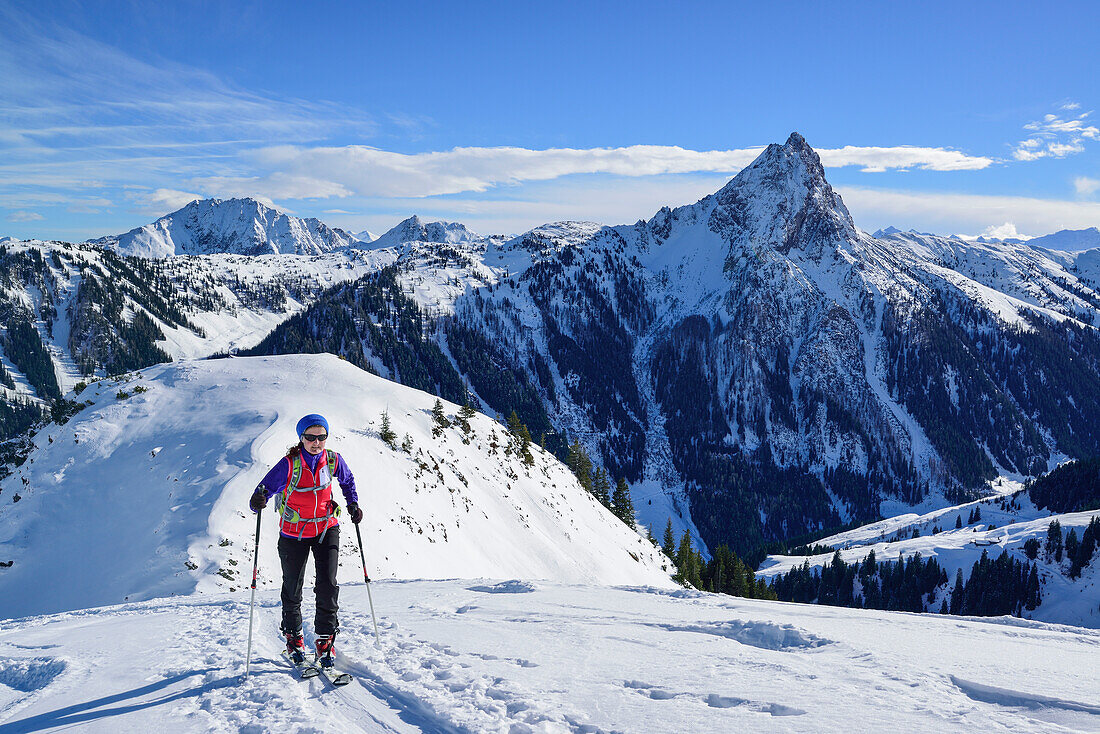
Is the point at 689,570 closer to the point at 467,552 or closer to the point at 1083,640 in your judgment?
the point at 467,552

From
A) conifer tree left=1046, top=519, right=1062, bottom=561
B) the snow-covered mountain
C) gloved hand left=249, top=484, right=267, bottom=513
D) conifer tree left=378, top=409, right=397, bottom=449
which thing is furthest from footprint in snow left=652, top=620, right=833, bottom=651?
conifer tree left=1046, top=519, right=1062, bottom=561

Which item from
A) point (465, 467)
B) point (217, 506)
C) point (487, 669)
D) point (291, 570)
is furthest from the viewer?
point (465, 467)

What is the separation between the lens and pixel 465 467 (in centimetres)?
4669

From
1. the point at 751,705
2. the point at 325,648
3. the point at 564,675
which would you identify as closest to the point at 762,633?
the point at 751,705

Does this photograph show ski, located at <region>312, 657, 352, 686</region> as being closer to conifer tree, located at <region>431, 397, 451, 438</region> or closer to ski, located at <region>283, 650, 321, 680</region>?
ski, located at <region>283, 650, 321, 680</region>

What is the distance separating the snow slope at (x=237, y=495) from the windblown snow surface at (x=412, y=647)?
6.8 inches

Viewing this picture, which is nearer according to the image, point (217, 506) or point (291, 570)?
point (291, 570)

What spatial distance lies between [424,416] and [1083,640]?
147ft

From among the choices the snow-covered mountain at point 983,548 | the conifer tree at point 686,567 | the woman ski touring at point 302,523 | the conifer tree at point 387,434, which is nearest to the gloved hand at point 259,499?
the woman ski touring at point 302,523

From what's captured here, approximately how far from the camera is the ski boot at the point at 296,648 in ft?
28.6

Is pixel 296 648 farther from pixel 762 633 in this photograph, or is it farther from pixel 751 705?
pixel 762 633

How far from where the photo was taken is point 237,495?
26.4 metres

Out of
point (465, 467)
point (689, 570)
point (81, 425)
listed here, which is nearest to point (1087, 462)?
point (689, 570)

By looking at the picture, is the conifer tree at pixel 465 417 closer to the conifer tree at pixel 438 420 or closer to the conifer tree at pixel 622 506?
the conifer tree at pixel 438 420
